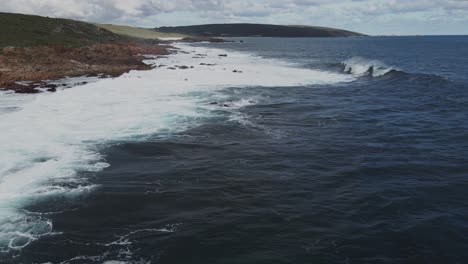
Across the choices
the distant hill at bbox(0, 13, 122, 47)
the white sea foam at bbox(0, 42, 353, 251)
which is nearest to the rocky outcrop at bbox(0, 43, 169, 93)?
the white sea foam at bbox(0, 42, 353, 251)

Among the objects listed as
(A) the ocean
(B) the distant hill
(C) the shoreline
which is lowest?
(A) the ocean

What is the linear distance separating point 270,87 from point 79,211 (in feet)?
125

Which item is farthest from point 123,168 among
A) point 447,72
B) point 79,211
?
point 447,72

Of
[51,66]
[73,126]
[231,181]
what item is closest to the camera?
[231,181]

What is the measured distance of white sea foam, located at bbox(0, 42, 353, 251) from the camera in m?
19.9

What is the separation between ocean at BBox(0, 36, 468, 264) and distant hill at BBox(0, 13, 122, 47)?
47539 mm

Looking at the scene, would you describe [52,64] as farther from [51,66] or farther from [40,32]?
[40,32]

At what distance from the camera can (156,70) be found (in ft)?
237

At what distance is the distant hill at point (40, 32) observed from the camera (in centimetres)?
8511

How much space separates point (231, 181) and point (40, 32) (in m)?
93.0

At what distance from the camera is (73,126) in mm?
32531

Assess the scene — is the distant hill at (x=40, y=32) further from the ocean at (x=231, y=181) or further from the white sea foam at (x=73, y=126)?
the ocean at (x=231, y=181)

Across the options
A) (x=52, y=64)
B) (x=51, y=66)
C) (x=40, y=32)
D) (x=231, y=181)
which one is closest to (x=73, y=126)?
(x=231, y=181)

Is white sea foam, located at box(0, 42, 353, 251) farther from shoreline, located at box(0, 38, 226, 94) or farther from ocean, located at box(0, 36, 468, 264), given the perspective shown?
shoreline, located at box(0, 38, 226, 94)
